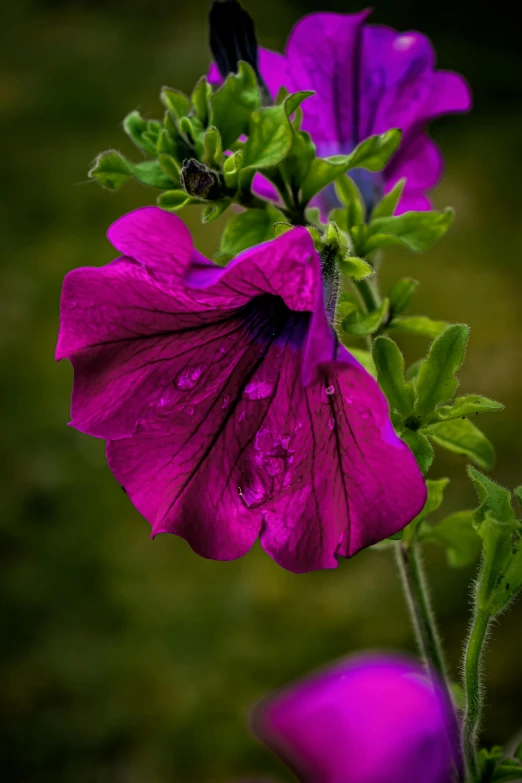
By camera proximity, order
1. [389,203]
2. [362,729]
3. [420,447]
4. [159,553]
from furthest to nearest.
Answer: [159,553]
[389,203]
[420,447]
[362,729]

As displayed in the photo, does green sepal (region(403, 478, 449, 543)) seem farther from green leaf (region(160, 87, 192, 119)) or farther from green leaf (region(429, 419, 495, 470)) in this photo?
green leaf (region(160, 87, 192, 119))

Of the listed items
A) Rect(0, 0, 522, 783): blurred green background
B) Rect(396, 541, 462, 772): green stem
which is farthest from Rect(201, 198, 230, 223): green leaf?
Rect(0, 0, 522, 783): blurred green background

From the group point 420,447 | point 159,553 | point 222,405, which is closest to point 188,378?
point 222,405

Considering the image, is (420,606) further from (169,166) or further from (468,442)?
(169,166)

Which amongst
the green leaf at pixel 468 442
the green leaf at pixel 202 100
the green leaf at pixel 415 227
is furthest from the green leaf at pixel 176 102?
the green leaf at pixel 468 442

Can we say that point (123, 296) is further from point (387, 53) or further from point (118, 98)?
point (118, 98)

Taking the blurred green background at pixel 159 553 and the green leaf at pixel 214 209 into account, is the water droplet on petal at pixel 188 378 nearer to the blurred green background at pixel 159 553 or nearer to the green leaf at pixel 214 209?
the green leaf at pixel 214 209

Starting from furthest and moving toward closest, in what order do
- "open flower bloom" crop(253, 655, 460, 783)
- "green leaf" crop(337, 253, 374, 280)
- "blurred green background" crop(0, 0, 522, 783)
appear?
"blurred green background" crop(0, 0, 522, 783), "green leaf" crop(337, 253, 374, 280), "open flower bloom" crop(253, 655, 460, 783)
